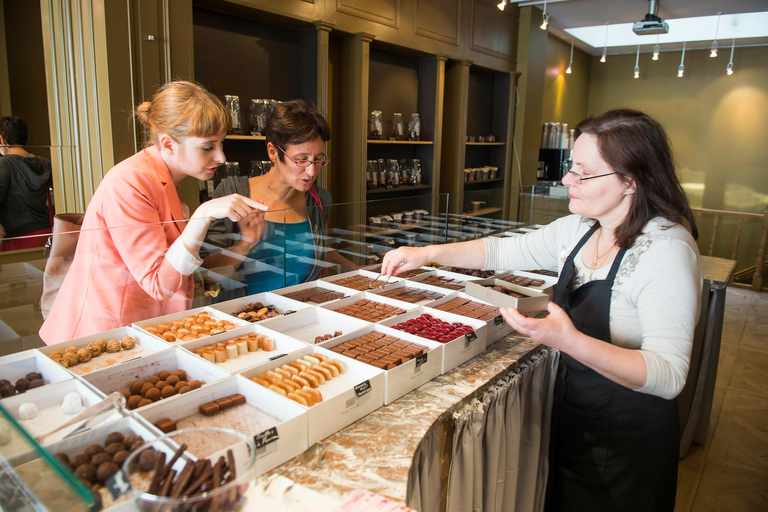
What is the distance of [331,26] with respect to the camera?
383 centimetres

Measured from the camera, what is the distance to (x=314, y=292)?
2.13m

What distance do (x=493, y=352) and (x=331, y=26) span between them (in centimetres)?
298

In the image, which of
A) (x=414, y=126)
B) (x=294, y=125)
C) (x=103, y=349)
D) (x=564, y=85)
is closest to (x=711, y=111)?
(x=564, y=85)

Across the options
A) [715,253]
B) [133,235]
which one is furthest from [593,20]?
[133,235]

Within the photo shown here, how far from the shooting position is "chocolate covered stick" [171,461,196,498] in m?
0.72

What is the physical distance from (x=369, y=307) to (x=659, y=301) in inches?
40.6

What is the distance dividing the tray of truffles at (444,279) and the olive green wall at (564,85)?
5227 mm

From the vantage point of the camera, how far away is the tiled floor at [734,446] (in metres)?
2.71

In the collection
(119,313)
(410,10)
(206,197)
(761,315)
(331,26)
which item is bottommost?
(761,315)

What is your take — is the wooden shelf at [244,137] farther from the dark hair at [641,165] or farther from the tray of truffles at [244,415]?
the dark hair at [641,165]

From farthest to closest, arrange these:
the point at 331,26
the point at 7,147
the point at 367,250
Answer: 1. the point at 331,26
2. the point at 7,147
3. the point at 367,250

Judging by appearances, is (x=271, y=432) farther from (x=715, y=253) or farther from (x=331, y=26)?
(x=715, y=253)

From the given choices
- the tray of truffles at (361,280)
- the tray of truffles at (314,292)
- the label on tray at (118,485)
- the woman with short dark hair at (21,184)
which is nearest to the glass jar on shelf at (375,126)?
the tray of truffles at (361,280)

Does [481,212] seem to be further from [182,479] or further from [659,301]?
[182,479]
